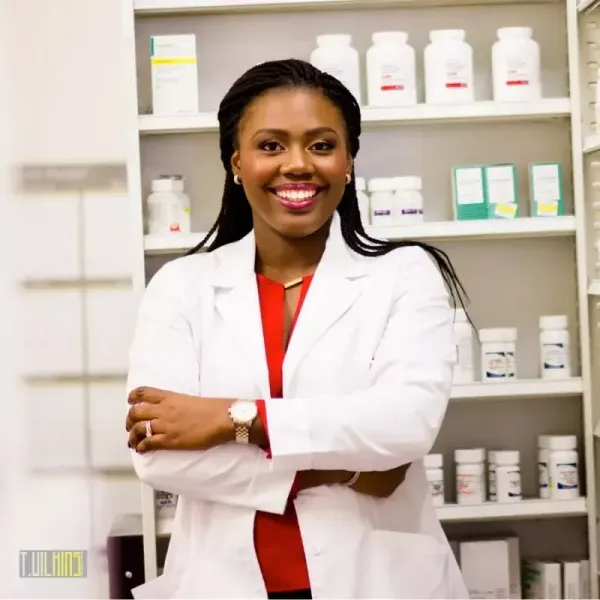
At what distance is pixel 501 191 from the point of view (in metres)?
2.29

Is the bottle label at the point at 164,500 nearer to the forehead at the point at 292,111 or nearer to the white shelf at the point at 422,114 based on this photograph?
the white shelf at the point at 422,114

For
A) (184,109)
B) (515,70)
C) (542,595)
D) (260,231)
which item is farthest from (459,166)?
(542,595)

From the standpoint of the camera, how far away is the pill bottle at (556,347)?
233 cm

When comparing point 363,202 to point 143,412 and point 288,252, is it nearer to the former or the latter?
point 288,252

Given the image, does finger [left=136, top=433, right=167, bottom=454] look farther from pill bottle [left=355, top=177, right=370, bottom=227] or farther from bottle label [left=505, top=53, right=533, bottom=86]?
bottle label [left=505, top=53, right=533, bottom=86]

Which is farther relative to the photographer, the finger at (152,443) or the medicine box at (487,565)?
the medicine box at (487,565)

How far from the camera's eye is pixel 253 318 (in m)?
1.42

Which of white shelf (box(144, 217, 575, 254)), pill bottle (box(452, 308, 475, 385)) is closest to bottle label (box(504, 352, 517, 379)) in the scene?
pill bottle (box(452, 308, 475, 385))

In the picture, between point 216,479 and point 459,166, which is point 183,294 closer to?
point 216,479

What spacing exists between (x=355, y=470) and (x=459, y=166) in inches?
52.2

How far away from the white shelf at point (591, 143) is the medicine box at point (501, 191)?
0.21m

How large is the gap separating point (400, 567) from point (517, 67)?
145cm

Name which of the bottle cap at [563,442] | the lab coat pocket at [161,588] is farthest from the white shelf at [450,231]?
the lab coat pocket at [161,588]
